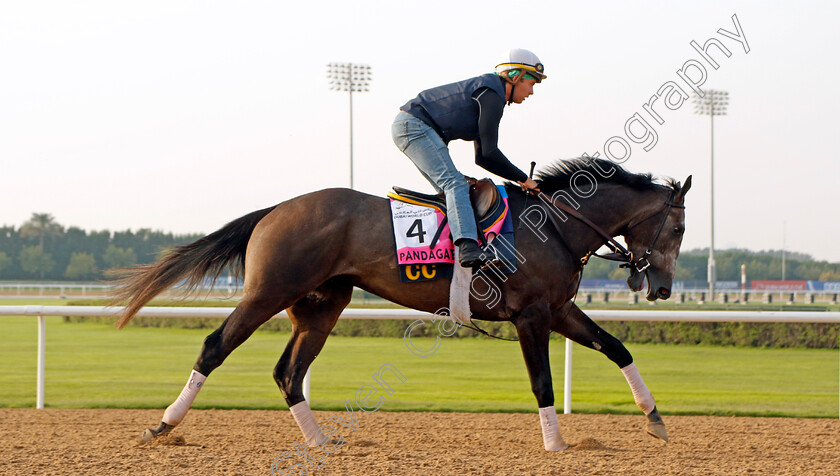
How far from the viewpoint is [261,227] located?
4.39 metres

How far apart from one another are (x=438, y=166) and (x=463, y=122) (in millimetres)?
289

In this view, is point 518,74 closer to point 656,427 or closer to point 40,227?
point 656,427

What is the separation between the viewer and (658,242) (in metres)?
4.52

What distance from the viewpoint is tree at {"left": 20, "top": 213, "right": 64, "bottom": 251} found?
51000 millimetres

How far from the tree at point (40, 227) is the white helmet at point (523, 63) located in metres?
52.1

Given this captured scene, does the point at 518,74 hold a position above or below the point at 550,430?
above

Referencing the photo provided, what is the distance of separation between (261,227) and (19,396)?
13.8 feet

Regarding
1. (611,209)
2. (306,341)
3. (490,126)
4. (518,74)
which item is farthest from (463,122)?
(306,341)

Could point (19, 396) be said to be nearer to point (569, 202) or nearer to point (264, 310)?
point (264, 310)

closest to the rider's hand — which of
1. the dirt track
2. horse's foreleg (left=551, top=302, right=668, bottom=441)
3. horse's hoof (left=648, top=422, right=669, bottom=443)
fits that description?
horse's foreleg (left=551, top=302, right=668, bottom=441)

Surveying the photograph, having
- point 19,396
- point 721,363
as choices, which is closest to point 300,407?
point 19,396

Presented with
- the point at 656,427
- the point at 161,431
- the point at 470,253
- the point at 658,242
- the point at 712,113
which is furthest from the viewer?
the point at 712,113

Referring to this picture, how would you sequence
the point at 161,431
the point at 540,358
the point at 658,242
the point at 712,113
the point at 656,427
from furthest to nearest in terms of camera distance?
the point at 712,113, the point at 656,427, the point at 658,242, the point at 161,431, the point at 540,358

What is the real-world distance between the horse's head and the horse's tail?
2.11 metres
